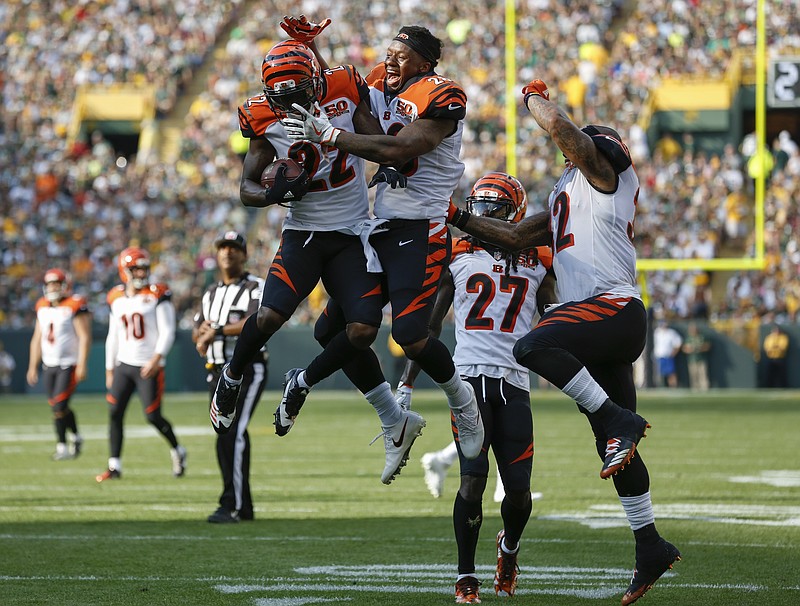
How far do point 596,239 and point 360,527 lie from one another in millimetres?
3396

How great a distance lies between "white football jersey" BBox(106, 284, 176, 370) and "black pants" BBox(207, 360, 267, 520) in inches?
124

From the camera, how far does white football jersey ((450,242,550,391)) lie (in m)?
6.53

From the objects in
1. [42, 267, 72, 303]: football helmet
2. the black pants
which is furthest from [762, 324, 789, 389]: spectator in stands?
the black pants

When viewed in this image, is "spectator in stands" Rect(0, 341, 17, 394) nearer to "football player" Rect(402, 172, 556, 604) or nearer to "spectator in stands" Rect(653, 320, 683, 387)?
"spectator in stands" Rect(653, 320, 683, 387)

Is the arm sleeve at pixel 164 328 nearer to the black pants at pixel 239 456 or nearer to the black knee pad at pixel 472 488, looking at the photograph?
the black pants at pixel 239 456

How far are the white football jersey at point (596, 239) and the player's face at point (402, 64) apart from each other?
0.89 meters

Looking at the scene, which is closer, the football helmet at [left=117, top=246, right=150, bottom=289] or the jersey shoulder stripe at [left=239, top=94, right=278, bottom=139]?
the jersey shoulder stripe at [left=239, top=94, right=278, bottom=139]

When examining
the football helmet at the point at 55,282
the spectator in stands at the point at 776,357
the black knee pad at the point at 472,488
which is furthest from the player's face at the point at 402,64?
the spectator in stands at the point at 776,357

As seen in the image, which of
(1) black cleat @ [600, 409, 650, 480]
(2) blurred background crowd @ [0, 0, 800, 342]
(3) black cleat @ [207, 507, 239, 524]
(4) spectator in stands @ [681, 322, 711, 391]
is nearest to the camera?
(1) black cleat @ [600, 409, 650, 480]

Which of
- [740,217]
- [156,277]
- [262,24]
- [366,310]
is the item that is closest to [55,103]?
[262,24]

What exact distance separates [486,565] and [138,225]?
21.8 metres

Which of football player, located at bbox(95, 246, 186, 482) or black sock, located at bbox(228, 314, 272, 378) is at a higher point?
black sock, located at bbox(228, 314, 272, 378)

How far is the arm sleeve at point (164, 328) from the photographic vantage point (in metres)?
11.9

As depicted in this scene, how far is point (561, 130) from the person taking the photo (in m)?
5.64
